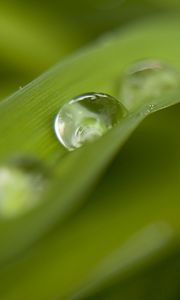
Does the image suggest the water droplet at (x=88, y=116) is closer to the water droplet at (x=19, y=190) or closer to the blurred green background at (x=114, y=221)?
the water droplet at (x=19, y=190)

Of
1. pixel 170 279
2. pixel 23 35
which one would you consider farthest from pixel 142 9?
pixel 170 279

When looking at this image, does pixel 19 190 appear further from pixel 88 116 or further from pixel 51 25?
pixel 51 25

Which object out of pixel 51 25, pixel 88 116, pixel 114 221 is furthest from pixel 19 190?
pixel 51 25

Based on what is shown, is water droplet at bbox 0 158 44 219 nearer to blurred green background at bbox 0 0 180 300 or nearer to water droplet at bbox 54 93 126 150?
water droplet at bbox 54 93 126 150

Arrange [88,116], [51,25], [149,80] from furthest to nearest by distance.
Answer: [51,25], [149,80], [88,116]

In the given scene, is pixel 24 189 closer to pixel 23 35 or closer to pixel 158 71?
pixel 158 71

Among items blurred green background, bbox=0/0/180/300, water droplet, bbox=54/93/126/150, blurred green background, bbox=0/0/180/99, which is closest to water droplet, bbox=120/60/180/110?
water droplet, bbox=54/93/126/150

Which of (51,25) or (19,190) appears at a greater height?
(51,25)
